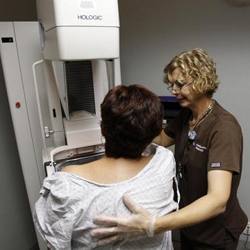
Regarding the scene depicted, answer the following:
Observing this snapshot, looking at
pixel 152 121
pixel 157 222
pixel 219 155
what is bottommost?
pixel 157 222

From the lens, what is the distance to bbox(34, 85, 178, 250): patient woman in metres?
0.91

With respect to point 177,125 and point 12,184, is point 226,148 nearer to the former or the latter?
point 177,125

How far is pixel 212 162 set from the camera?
1.18 metres

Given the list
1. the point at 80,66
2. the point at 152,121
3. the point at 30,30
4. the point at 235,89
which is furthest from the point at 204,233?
the point at 30,30

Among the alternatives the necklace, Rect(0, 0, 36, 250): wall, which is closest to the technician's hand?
the necklace

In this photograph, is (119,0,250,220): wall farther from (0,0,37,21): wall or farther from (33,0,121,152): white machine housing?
(33,0,121,152): white machine housing

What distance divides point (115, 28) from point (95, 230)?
29.9 inches

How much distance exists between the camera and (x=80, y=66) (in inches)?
56.0

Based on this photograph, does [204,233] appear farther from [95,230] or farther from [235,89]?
[235,89]

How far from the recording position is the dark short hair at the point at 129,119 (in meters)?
0.92

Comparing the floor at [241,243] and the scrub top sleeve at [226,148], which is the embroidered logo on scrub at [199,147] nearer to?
the scrub top sleeve at [226,148]

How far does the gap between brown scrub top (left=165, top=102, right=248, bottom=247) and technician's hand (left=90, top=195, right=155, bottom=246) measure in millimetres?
374

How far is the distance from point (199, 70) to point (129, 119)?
551 millimetres

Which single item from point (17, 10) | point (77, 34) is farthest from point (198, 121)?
point (17, 10)
